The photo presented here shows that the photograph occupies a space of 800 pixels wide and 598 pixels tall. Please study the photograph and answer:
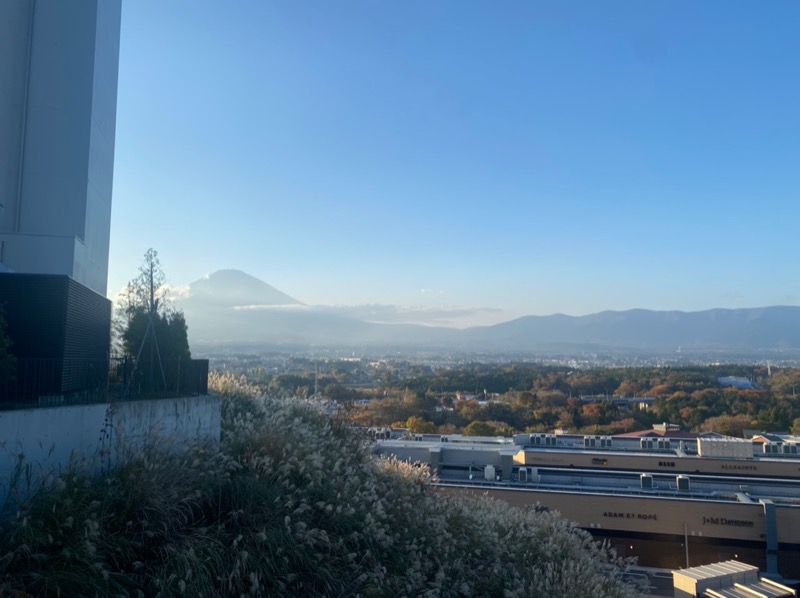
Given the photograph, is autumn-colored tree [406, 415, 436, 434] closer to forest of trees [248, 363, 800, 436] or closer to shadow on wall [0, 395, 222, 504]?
forest of trees [248, 363, 800, 436]

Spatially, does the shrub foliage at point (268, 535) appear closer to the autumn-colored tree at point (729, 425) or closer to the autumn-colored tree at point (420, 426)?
the autumn-colored tree at point (420, 426)

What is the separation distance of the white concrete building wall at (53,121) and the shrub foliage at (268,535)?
6.36 m

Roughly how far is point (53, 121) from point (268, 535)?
432 inches

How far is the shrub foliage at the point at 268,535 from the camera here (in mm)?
5367

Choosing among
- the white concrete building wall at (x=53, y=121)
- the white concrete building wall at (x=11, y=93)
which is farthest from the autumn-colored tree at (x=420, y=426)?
the white concrete building wall at (x=11, y=93)

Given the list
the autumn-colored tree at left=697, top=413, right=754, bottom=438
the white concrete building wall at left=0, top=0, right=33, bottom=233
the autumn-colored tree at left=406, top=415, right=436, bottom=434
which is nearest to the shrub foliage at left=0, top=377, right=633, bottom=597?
the white concrete building wall at left=0, top=0, right=33, bottom=233

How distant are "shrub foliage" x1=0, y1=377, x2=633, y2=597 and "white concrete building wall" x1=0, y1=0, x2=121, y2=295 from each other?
6.36 meters

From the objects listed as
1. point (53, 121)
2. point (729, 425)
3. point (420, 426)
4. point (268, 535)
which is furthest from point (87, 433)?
point (729, 425)

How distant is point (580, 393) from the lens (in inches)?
2795

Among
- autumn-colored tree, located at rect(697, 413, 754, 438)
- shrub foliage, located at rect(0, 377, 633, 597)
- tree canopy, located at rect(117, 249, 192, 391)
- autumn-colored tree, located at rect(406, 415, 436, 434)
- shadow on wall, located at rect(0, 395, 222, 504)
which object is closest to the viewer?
shrub foliage, located at rect(0, 377, 633, 597)

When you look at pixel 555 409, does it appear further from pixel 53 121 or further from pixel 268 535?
pixel 268 535

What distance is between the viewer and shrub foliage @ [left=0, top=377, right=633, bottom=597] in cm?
537

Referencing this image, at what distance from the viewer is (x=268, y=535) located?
6402 millimetres

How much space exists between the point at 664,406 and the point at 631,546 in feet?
113
